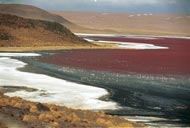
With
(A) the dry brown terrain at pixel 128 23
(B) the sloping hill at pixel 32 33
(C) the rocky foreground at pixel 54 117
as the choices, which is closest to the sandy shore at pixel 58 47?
(B) the sloping hill at pixel 32 33

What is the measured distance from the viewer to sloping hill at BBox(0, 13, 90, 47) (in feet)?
16.7

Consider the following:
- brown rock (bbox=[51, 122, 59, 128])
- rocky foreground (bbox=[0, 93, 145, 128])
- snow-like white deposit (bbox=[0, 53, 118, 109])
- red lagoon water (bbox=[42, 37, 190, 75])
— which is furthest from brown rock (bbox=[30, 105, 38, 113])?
red lagoon water (bbox=[42, 37, 190, 75])

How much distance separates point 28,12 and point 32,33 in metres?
0.28

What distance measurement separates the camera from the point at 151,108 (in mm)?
4680

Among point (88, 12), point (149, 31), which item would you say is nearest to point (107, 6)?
point (88, 12)

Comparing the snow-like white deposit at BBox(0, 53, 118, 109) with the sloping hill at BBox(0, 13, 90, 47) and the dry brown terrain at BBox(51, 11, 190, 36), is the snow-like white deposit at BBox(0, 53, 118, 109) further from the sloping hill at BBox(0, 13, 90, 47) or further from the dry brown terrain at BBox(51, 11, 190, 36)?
the dry brown terrain at BBox(51, 11, 190, 36)

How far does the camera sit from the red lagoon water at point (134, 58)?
16.0 feet

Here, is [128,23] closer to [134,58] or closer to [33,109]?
[134,58]

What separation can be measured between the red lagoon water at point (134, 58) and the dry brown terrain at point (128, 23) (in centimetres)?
13

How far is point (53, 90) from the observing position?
4820mm

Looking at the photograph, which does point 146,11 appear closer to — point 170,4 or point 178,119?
point 170,4

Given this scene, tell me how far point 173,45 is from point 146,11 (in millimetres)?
563

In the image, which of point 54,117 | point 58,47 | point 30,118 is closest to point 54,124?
point 54,117

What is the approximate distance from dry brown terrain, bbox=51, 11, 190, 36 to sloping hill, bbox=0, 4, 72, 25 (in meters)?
0.09
